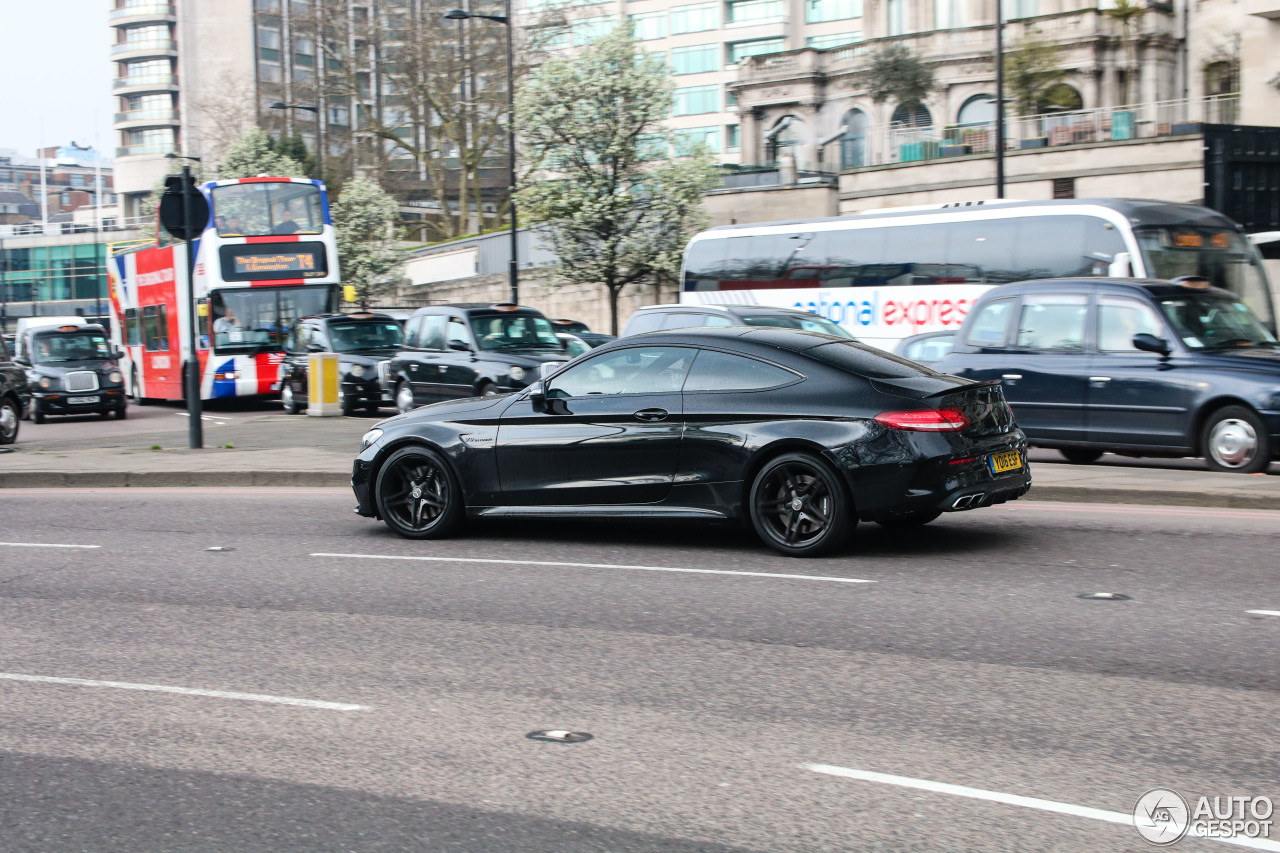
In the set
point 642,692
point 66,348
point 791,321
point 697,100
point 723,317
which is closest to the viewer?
point 642,692

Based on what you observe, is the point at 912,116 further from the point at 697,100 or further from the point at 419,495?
the point at 419,495

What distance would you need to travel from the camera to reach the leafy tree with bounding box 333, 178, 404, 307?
2291 inches

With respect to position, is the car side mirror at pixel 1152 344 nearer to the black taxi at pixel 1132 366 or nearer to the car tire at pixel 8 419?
the black taxi at pixel 1132 366

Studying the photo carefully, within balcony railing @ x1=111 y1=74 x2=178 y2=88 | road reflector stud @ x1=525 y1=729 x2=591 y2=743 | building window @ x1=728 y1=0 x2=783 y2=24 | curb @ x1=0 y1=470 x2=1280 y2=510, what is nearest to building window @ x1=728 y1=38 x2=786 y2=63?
building window @ x1=728 y1=0 x2=783 y2=24

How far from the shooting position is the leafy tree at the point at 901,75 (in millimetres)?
55562

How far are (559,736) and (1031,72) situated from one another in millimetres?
46841

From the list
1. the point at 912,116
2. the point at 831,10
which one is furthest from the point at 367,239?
the point at 831,10

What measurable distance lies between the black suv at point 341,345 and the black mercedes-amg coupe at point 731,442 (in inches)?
636

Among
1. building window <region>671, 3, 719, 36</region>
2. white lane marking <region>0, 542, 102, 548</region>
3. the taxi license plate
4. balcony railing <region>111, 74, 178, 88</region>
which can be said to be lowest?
white lane marking <region>0, 542, 102, 548</region>

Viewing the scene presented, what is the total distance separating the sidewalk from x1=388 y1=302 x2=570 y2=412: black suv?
1.28 metres

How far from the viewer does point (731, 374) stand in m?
9.25

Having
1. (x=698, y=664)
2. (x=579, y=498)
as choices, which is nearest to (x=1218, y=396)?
(x=579, y=498)

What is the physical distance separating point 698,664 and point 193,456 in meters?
12.0

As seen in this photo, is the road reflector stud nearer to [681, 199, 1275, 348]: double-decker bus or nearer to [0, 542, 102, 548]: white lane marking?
[0, 542, 102, 548]: white lane marking
